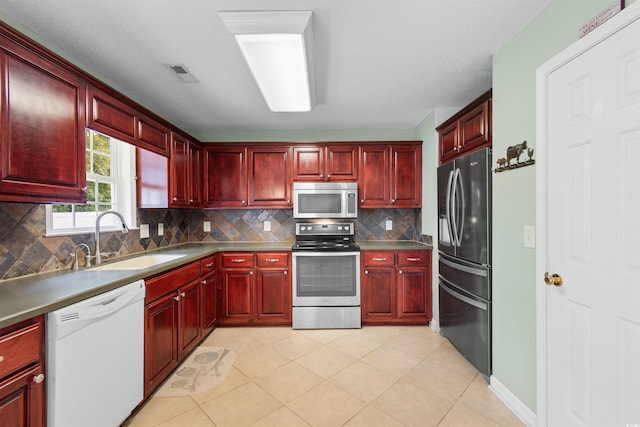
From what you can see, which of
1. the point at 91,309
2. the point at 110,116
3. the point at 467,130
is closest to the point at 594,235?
the point at 467,130

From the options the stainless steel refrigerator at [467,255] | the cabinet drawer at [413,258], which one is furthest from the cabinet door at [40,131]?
the cabinet drawer at [413,258]

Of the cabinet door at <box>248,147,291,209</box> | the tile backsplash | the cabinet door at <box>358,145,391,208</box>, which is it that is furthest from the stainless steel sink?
the cabinet door at <box>358,145,391,208</box>

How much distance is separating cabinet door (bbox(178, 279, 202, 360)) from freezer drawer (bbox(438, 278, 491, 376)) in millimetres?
2380

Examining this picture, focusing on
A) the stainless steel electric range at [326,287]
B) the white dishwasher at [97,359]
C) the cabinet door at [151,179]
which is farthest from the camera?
the stainless steel electric range at [326,287]

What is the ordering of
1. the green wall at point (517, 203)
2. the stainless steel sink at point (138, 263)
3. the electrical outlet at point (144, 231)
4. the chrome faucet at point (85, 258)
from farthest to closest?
the electrical outlet at point (144, 231) < the stainless steel sink at point (138, 263) < the chrome faucet at point (85, 258) < the green wall at point (517, 203)

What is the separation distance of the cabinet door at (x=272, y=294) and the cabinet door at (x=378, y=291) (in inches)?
34.4

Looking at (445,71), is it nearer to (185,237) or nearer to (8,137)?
(8,137)

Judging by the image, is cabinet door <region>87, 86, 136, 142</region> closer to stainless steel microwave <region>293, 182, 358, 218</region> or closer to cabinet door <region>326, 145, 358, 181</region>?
stainless steel microwave <region>293, 182, 358, 218</region>

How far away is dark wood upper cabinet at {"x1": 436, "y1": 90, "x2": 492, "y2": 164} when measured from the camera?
197 centimetres

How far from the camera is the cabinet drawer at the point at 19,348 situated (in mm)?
979

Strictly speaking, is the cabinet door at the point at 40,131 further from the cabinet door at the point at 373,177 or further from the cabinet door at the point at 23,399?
the cabinet door at the point at 373,177

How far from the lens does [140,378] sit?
166 cm

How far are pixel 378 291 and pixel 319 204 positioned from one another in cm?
123

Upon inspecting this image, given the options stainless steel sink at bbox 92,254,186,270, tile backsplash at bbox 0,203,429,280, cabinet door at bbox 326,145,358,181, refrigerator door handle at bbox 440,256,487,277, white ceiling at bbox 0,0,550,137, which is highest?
white ceiling at bbox 0,0,550,137
